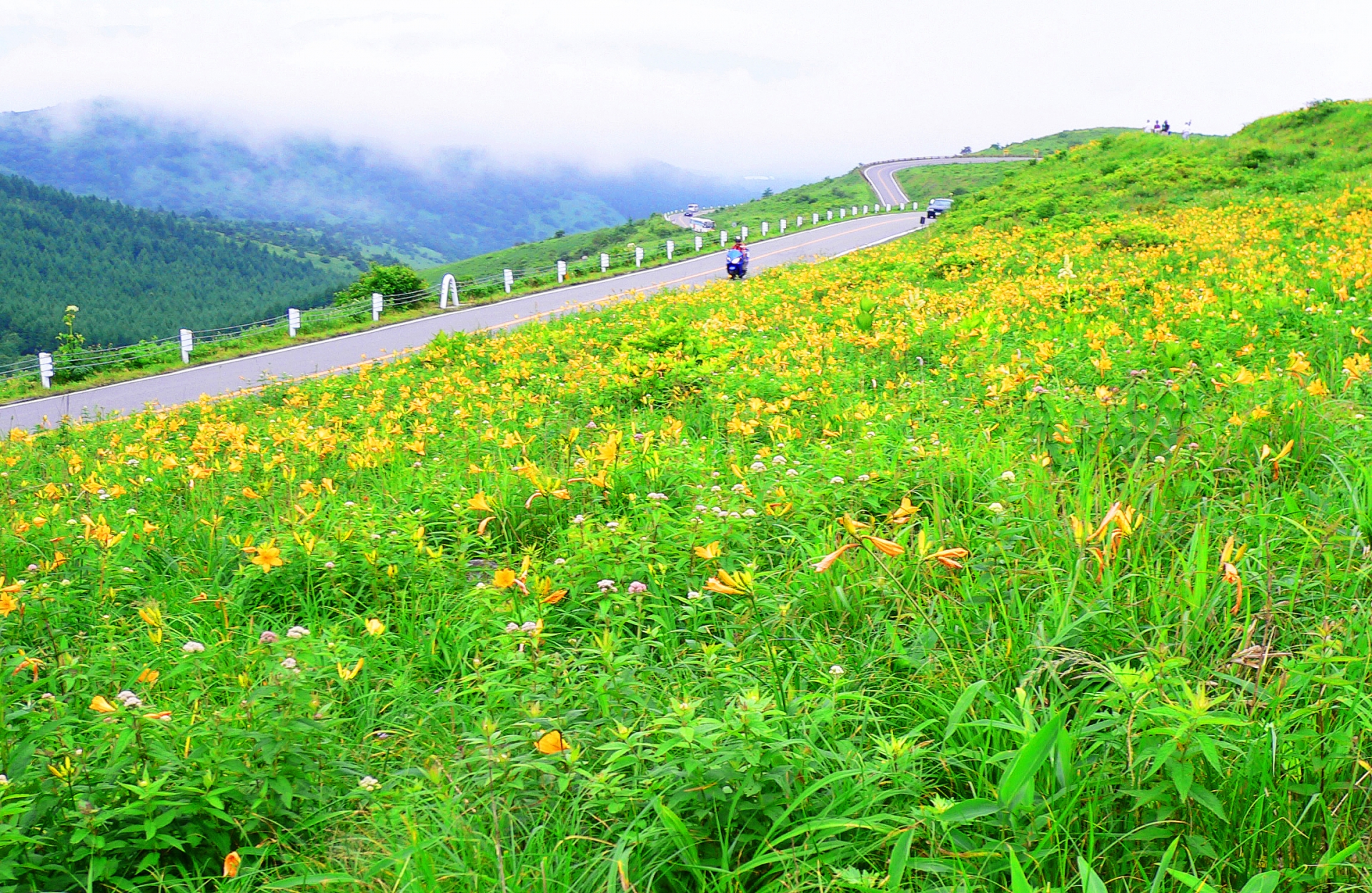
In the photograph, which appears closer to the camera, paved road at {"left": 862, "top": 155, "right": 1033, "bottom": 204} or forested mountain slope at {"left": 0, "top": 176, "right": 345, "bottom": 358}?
paved road at {"left": 862, "top": 155, "right": 1033, "bottom": 204}

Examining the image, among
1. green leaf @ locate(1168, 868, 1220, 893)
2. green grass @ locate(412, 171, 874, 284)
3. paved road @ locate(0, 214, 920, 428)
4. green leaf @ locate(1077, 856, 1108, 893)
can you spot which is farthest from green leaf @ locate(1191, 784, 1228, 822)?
green grass @ locate(412, 171, 874, 284)

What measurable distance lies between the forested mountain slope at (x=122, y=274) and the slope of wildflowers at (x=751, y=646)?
86.7 meters

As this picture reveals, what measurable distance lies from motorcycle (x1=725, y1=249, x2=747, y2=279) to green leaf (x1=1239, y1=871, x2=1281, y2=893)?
23.0 metres

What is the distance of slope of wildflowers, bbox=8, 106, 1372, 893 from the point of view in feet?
5.90

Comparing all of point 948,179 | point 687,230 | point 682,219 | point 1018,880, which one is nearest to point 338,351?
point 1018,880

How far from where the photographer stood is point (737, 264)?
2403 cm

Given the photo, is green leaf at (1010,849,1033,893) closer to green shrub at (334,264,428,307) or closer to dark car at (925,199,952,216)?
green shrub at (334,264,428,307)

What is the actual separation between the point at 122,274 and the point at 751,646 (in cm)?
13104

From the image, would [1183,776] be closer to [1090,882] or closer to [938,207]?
[1090,882]

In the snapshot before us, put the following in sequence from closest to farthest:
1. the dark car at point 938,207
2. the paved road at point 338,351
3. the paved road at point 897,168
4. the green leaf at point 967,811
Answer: the green leaf at point 967,811
the paved road at point 338,351
the dark car at point 938,207
the paved road at point 897,168

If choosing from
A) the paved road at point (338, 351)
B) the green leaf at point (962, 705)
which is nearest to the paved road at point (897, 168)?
the paved road at point (338, 351)

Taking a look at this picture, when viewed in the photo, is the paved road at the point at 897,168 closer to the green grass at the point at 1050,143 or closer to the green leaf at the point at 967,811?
the green grass at the point at 1050,143

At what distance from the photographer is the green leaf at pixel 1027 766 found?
1670 millimetres

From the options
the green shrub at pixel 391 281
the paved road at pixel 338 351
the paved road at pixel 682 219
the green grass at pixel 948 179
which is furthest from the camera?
the paved road at pixel 682 219
